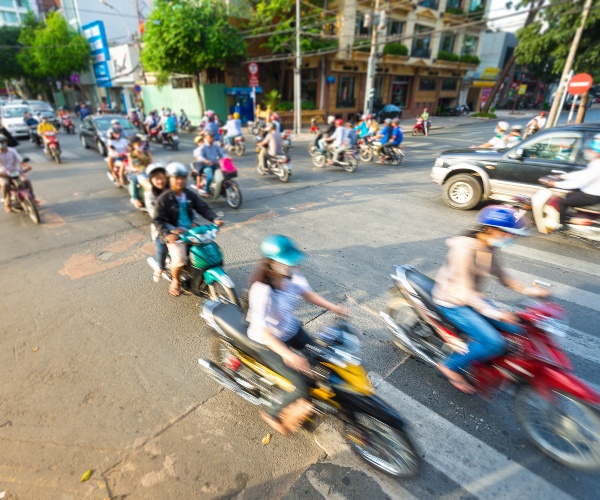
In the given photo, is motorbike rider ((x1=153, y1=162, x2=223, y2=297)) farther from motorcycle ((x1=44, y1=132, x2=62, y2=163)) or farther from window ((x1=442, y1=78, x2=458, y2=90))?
window ((x1=442, y1=78, x2=458, y2=90))

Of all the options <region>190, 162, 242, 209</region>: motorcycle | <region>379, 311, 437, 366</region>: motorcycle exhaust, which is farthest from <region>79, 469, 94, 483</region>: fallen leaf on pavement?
<region>190, 162, 242, 209</region>: motorcycle

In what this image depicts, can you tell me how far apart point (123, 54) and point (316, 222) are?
3647cm

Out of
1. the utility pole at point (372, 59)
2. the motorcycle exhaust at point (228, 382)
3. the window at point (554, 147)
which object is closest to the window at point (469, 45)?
the utility pole at point (372, 59)

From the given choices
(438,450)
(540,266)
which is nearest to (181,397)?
(438,450)

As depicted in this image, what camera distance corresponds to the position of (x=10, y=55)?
40.3m

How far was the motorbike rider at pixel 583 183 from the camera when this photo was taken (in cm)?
538

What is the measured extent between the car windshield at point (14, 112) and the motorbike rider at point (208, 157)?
742 inches

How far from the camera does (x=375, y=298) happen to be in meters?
4.53

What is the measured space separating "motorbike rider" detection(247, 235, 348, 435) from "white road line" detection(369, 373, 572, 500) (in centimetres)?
103

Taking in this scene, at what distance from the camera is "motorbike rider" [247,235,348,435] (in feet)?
7.54

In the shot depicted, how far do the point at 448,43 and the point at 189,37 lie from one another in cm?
2653

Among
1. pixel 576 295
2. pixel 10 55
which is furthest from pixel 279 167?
pixel 10 55

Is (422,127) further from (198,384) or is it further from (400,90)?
(198,384)

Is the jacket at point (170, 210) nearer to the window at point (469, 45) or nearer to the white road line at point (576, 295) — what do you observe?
the white road line at point (576, 295)
